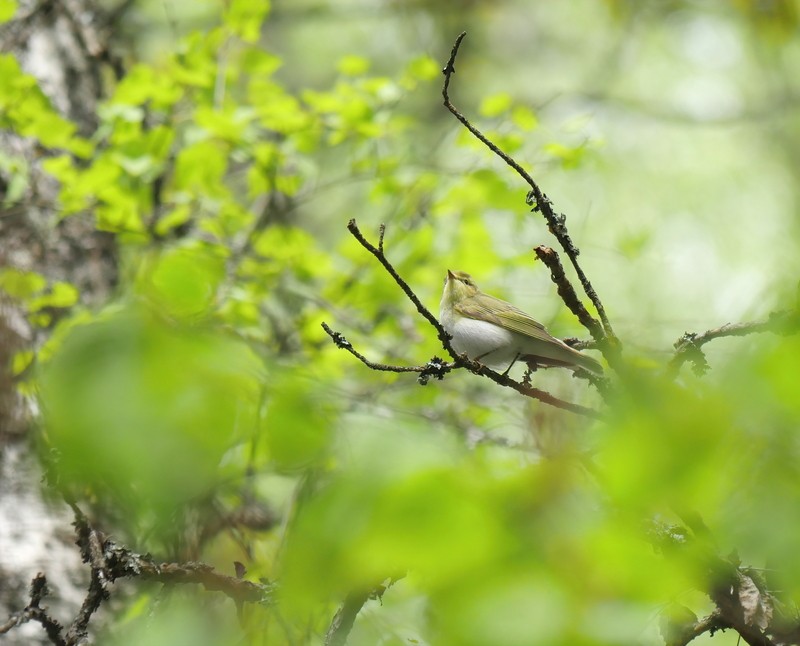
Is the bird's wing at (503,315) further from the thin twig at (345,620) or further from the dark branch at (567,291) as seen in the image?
the thin twig at (345,620)

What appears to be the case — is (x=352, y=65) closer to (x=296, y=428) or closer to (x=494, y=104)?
(x=494, y=104)

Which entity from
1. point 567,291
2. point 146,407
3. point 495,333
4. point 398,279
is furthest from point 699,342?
point 495,333

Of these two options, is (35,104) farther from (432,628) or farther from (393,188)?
(432,628)

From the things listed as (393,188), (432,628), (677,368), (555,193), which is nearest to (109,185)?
(393,188)

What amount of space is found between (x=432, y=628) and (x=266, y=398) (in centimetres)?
31

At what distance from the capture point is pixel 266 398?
3.05ft

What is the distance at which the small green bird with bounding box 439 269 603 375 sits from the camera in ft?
6.88

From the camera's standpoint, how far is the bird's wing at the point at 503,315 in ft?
7.53

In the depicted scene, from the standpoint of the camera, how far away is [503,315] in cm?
245

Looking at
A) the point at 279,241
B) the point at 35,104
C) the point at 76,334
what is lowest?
the point at 279,241

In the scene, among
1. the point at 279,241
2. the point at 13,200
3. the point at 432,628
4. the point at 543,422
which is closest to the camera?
the point at 432,628

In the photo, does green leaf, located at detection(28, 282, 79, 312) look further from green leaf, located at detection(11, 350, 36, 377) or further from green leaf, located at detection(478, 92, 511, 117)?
green leaf, located at detection(478, 92, 511, 117)

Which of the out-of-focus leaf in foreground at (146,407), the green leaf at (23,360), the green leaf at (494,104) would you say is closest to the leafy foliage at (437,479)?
the out-of-focus leaf in foreground at (146,407)

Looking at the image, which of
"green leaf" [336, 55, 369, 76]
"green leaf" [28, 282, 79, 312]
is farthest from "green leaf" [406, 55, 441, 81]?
"green leaf" [28, 282, 79, 312]
